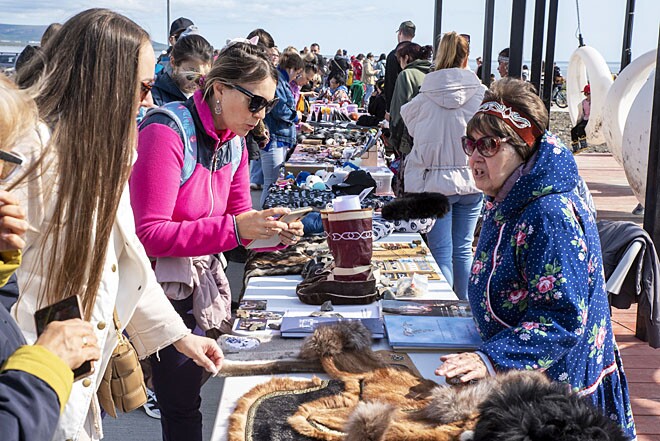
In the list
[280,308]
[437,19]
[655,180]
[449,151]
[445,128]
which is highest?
[437,19]

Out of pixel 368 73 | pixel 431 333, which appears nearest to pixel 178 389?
pixel 431 333

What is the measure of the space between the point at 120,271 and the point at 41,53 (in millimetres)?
508

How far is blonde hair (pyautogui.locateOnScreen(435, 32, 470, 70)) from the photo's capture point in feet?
15.1

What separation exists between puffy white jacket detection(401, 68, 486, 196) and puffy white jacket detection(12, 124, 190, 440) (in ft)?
9.66

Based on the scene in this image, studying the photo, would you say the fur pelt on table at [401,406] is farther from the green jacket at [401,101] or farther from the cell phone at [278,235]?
the green jacket at [401,101]

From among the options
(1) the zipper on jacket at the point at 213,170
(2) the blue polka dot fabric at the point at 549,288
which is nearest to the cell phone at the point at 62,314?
(2) the blue polka dot fabric at the point at 549,288

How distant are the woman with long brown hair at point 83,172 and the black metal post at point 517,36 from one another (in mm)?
5897

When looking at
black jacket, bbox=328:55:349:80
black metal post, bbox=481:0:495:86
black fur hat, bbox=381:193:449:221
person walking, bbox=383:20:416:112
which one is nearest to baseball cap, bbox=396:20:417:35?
person walking, bbox=383:20:416:112

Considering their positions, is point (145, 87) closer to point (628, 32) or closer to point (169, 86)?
point (169, 86)

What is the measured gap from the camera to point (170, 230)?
224cm

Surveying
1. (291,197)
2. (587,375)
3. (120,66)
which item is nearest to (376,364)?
(587,375)

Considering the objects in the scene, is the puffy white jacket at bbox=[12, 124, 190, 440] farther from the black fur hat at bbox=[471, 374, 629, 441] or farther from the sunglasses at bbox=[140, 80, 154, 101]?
the black fur hat at bbox=[471, 374, 629, 441]

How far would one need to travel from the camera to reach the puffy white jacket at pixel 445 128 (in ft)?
14.9

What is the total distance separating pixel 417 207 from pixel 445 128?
137 cm
